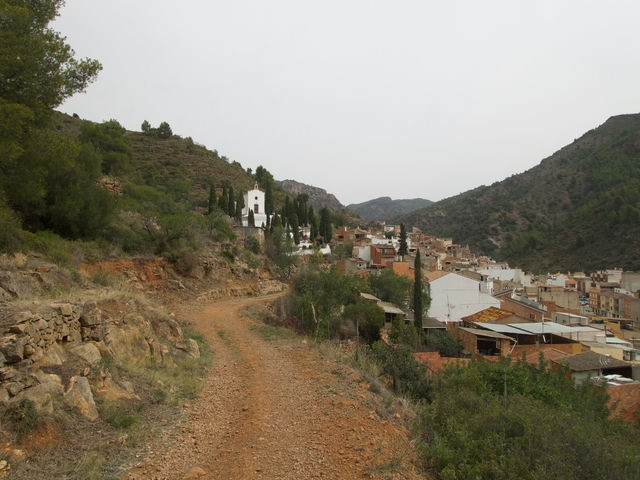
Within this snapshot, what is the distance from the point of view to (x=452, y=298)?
3459 centimetres

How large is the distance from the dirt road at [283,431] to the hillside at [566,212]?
243 ft

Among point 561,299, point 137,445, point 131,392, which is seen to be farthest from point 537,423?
point 561,299

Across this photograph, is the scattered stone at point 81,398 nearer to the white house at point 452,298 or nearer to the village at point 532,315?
the village at point 532,315

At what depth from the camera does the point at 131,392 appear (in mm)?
5988

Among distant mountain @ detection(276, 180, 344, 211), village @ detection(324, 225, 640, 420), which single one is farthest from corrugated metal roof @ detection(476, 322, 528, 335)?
distant mountain @ detection(276, 180, 344, 211)

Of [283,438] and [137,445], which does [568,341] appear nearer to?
[283,438]

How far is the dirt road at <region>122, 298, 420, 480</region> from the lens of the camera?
15.3ft

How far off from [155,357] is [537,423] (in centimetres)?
706

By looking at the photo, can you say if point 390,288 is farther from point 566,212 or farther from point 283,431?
point 566,212

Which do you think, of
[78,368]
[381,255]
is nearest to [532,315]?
[381,255]

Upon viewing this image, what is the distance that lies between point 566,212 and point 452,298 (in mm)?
71313

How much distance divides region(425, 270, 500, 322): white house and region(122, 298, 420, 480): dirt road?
2689 centimetres

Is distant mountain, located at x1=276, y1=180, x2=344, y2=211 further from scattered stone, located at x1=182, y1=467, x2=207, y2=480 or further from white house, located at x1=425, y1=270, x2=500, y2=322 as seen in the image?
scattered stone, located at x1=182, y1=467, x2=207, y2=480

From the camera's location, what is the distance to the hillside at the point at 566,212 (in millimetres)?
70688
